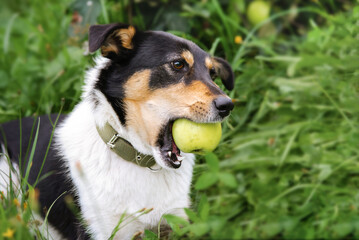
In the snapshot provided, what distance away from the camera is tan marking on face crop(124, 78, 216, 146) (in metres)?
2.57

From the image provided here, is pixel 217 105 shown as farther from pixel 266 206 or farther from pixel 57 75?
pixel 57 75

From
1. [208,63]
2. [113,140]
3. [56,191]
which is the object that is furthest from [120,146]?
[208,63]

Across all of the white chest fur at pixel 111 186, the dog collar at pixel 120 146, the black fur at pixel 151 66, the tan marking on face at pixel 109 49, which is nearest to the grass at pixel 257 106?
the white chest fur at pixel 111 186

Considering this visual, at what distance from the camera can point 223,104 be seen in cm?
252

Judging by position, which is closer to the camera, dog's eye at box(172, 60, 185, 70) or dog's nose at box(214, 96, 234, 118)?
dog's nose at box(214, 96, 234, 118)

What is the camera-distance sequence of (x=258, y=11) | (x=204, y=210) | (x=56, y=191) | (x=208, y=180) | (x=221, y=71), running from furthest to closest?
(x=258, y=11)
(x=221, y=71)
(x=56, y=191)
(x=204, y=210)
(x=208, y=180)

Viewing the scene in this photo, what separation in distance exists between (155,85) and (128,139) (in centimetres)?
37

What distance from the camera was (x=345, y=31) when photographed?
154 inches

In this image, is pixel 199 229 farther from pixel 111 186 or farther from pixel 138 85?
pixel 138 85

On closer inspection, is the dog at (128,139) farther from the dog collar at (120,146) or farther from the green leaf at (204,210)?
the green leaf at (204,210)

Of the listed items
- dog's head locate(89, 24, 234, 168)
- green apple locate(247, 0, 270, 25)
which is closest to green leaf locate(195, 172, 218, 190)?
dog's head locate(89, 24, 234, 168)

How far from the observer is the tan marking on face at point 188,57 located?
276 centimetres

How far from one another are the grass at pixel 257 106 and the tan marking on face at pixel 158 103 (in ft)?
1.09

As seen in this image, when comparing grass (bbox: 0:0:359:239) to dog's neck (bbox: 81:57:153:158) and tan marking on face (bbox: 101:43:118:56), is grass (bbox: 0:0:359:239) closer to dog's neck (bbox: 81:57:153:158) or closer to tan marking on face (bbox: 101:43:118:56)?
dog's neck (bbox: 81:57:153:158)
